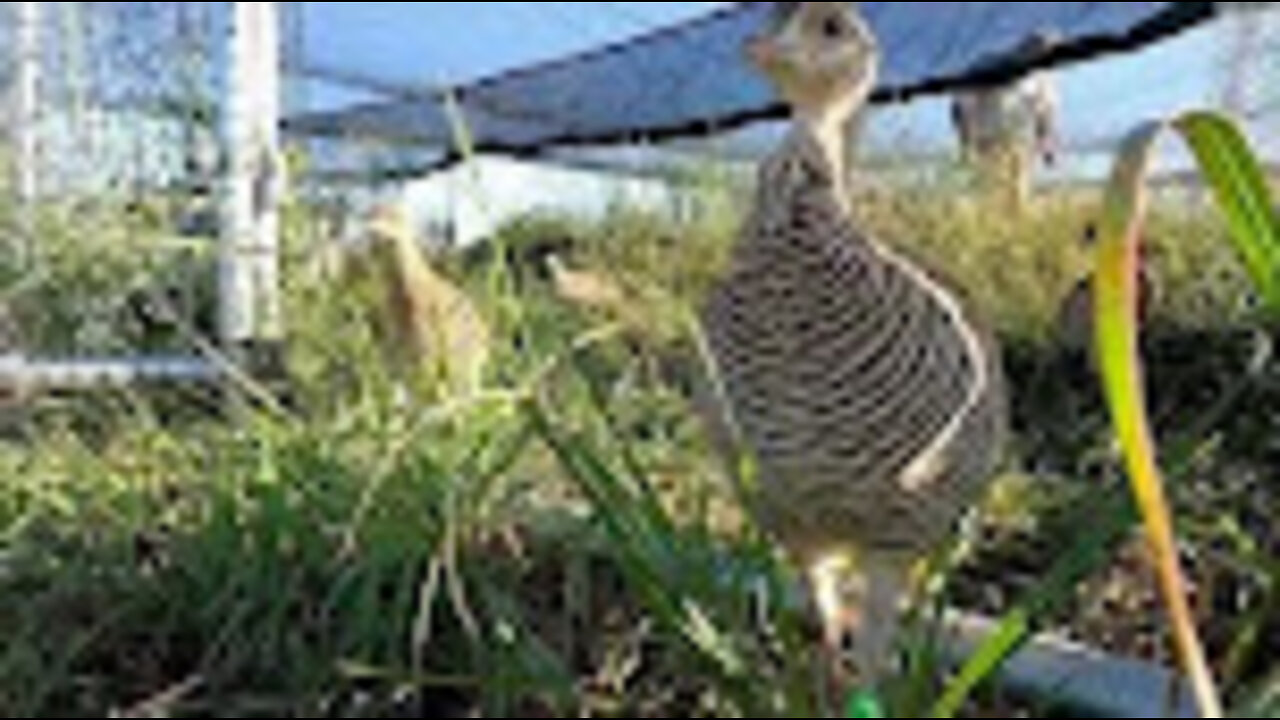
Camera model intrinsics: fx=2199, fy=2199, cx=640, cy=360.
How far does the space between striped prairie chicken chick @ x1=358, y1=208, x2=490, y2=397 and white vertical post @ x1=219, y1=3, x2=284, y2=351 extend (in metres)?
0.57

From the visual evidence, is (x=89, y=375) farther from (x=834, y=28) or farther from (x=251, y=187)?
(x=834, y=28)

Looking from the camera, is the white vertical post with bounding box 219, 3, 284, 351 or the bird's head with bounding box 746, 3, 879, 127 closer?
the bird's head with bounding box 746, 3, 879, 127

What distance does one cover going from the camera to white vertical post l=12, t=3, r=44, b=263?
304cm

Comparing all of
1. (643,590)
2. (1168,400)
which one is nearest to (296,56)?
(1168,400)

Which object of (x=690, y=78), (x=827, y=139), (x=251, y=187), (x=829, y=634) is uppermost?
(x=690, y=78)

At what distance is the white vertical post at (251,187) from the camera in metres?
2.73

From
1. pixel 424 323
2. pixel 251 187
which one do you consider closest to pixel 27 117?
pixel 251 187

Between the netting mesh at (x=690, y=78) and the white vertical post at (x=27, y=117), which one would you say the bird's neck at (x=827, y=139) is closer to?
the white vertical post at (x=27, y=117)

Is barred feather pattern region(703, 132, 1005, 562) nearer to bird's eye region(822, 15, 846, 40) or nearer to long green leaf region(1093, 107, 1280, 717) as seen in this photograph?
bird's eye region(822, 15, 846, 40)

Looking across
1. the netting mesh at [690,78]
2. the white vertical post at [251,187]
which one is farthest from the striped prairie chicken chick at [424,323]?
the netting mesh at [690,78]

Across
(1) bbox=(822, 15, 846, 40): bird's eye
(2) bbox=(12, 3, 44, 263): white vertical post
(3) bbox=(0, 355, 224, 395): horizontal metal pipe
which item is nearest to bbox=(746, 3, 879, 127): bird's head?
(1) bbox=(822, 15, 846, 40): bird's eye

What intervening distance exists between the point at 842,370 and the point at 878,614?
122mm

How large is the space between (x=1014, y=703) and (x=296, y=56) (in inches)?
197

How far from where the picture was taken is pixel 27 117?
350 cm
